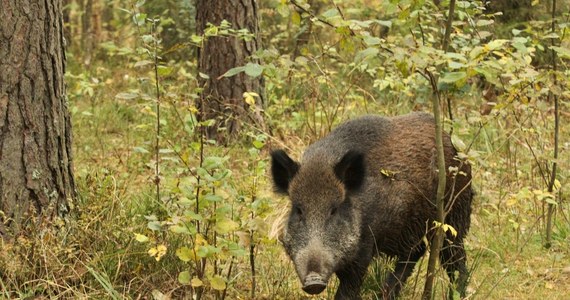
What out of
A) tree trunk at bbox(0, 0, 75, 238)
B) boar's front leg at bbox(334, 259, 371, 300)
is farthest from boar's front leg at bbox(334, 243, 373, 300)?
tree trunk at bbox(0, 0, 75, 238)

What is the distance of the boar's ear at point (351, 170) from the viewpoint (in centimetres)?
470

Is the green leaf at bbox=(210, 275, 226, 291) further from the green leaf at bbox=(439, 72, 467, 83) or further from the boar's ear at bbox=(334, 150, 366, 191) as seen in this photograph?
the green leaf at bbox=(439, 72, 467, 83)

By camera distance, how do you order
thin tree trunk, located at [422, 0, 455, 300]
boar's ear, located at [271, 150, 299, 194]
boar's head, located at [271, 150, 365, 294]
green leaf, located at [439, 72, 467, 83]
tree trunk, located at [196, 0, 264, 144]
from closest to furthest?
green leaf, located at [439, 72, 467, 83] → thin tree trunk, located at [422, 0, 455, 300] → boar's head, located at [271, 150, 365, 294] → boar's ear, located at [271, 150, 299, 194] → tree trunk, located at [196, 0, 264, 144]

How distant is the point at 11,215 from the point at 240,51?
424 cm

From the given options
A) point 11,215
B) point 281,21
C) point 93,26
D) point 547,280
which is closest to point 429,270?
point 547,280

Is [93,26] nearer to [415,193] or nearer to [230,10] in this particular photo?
[230,10]

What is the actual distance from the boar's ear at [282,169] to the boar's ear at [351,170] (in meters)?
0.28

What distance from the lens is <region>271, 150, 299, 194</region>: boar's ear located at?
16.0ft

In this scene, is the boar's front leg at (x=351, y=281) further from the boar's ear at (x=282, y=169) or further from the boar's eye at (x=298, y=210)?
the boar's ear at (x=282, y=169)

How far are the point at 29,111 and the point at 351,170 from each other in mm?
1816

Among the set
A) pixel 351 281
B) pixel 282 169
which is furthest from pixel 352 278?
pixel 282 169

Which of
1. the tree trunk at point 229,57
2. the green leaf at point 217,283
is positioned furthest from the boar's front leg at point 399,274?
the tree trunk at point 229,57

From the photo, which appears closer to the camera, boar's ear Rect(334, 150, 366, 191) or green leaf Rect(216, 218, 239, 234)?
green leaf Rect(216, 218, 239, 234)

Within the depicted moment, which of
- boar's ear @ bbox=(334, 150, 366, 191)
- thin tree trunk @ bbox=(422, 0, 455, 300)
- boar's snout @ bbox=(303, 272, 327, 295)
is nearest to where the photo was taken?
thin tree trunk @ bbox=(422, 0, 455, 300)
